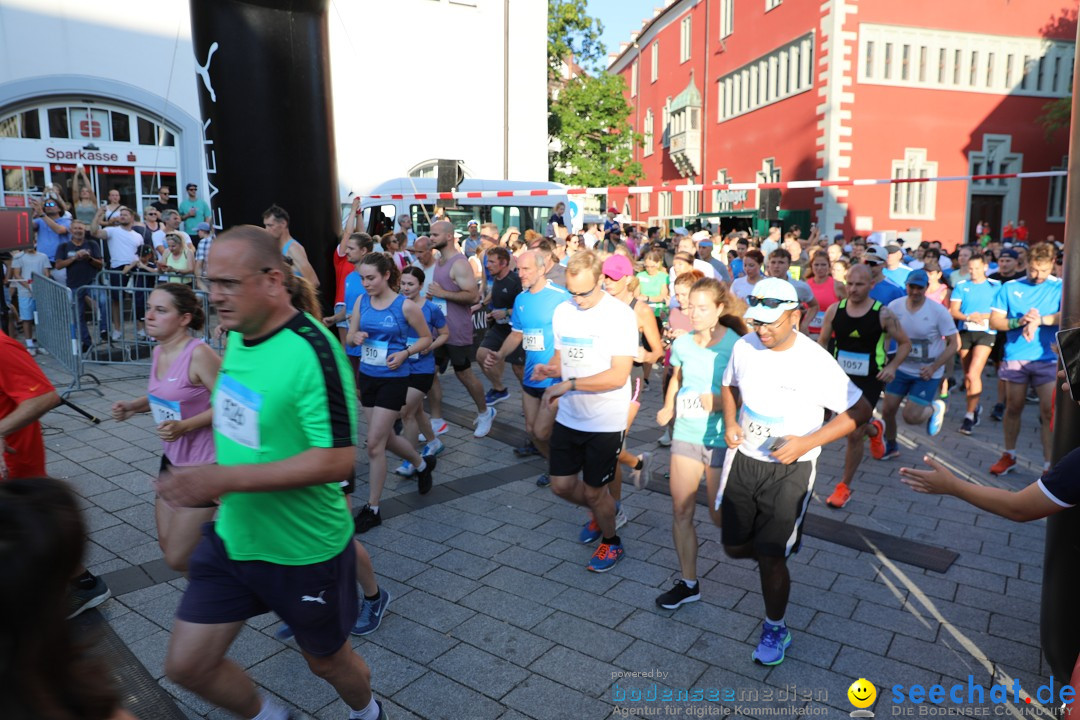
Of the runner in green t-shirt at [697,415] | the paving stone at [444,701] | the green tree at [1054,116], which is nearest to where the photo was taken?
the paving stone at [444,701]

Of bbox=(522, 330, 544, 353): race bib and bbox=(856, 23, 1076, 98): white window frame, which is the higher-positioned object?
bbox=(856, 23, 1076, 98): white window frame

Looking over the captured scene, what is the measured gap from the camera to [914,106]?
28281 mm

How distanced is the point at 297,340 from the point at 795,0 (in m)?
32.4

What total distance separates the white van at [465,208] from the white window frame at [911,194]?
1589 centimetres

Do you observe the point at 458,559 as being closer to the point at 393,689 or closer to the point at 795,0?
the point at 393,689

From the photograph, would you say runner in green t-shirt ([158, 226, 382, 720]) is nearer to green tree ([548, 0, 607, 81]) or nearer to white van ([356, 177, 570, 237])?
white van ([356, 177, 570, 237])

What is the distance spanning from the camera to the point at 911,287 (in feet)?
23.9

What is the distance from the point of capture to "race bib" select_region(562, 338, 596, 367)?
15.2 feet

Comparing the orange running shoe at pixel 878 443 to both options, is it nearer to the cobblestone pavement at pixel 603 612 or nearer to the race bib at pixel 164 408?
the cobblestone pavement at pixel 603 612

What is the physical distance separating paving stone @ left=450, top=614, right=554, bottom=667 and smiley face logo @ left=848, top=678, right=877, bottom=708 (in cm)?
139

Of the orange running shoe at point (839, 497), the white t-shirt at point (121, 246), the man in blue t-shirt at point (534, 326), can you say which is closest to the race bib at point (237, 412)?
the man in blue t-shirt at point (534, 326)

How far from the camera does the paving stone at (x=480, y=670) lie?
11.3 feet

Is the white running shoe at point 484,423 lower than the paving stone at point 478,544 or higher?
higher

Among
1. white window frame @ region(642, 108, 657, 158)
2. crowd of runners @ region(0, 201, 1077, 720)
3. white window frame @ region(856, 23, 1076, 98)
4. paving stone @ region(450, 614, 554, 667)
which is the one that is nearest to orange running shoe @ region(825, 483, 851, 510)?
crowd of runners @ region(0, 201, 1077, 720)
